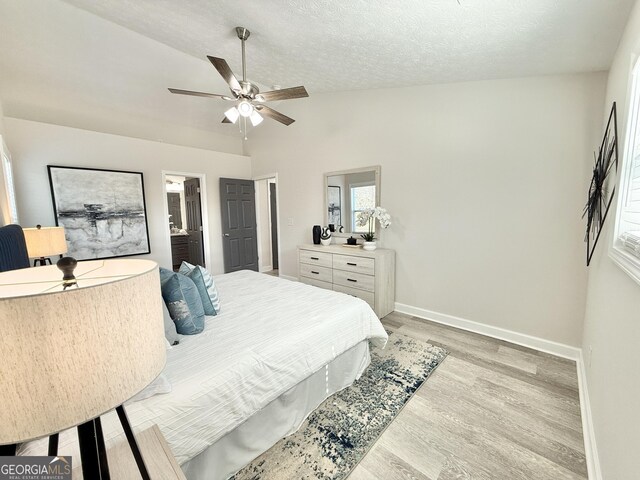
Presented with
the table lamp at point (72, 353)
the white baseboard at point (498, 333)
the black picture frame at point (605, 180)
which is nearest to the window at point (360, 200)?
the white baseboard at point (498, 333)

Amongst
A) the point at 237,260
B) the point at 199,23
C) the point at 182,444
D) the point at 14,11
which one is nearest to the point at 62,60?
the point at 14,11

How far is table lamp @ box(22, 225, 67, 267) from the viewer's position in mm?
2176

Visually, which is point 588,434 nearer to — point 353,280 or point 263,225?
point 353,280

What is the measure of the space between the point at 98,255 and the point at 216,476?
11.7 ft

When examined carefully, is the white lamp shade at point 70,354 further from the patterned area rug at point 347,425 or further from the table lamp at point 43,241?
the table lamp at point 43,241

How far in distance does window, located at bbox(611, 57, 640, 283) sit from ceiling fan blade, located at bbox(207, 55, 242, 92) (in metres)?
2.36

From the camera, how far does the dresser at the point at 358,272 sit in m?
3.26

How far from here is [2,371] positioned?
1.37 feet

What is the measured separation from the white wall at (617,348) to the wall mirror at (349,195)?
218 cm

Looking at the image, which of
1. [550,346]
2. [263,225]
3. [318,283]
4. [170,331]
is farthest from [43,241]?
[550,346]

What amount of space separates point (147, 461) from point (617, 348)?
189 cm

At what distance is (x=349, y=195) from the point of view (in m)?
3.87

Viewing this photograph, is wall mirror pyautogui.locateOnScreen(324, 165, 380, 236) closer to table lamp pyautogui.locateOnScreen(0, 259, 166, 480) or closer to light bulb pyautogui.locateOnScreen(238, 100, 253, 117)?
light bulb pyautogui.locateOnScreen(238, 100, 253, 117)

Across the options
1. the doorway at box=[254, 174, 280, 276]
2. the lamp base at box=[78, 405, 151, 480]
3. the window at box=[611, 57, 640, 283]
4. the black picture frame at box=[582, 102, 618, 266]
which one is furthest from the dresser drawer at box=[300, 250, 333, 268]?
the lamp base at box=[78, 405, 151, 480]
